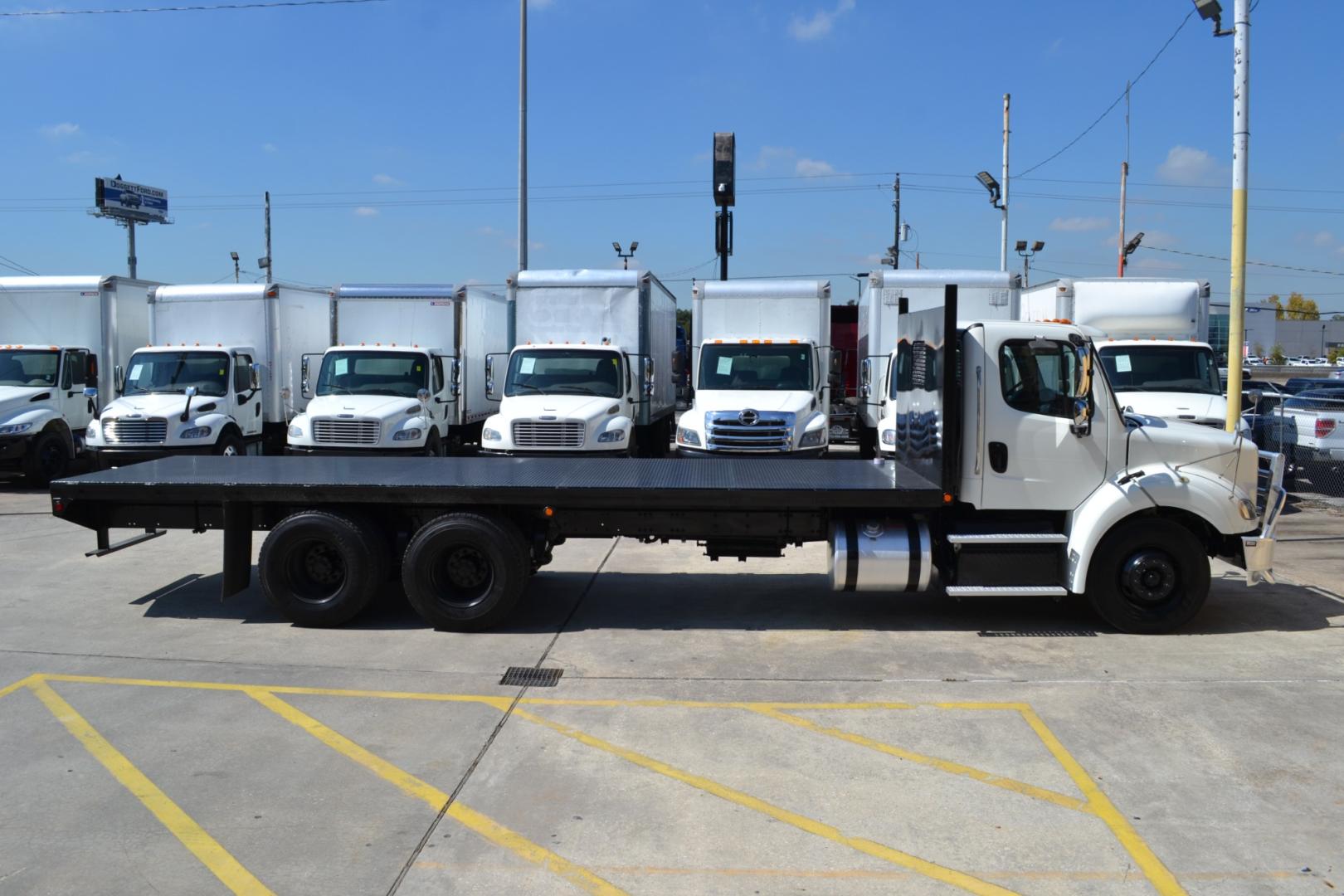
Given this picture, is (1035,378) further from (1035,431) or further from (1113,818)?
(1113,818)

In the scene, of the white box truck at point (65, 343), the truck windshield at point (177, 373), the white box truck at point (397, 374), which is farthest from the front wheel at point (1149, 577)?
the white box truck at point (65, 343)

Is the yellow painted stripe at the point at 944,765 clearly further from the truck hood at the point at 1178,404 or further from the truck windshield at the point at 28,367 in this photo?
the truck windshield at the point at 28,367

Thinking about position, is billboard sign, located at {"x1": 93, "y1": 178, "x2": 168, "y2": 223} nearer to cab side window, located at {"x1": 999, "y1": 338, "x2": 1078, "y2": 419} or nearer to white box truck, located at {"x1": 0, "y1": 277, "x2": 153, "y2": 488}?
white box truck, located at {"x1": 0, "y1": 277, "x2": 153, "y2": 488}

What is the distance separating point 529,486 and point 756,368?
28.5 feet

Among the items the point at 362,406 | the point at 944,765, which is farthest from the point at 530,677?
the point at 362,406

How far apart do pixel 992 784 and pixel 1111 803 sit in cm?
57

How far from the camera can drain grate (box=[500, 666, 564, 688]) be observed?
7.19 m

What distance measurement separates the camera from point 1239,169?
478 inches

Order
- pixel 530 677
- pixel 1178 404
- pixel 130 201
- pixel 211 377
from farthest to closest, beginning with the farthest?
pixel 130 201, pixel 211 377, pixel 1178 404, pixel 530 677

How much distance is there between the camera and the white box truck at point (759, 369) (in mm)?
14531

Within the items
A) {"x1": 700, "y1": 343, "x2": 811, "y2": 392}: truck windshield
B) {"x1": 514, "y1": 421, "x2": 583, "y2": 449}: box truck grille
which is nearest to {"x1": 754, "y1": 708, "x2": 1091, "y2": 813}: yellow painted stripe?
{"x1": 514, "y1": 421, "x2": 583, "y2": 449}: box truck grille

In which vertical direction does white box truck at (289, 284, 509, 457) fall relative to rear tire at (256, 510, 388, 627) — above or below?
above

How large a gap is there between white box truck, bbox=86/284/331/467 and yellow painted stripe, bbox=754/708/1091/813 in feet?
43.4

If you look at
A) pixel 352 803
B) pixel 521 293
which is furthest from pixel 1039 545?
pixel 521 293
